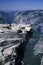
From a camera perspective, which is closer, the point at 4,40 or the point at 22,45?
the point at 4,40

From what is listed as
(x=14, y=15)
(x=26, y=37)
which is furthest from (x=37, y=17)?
(x=26, y=37)

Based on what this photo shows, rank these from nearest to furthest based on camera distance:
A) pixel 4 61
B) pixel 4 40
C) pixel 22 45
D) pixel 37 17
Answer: pixel 4 61 < pixel 4 40 < pixel 22 45 < pixel 37 17

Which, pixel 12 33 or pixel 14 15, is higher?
pixel 12 33

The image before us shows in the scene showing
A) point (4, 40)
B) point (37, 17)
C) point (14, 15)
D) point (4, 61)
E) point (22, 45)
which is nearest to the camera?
point (4, 61)

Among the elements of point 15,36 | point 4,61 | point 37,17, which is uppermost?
point 15,36

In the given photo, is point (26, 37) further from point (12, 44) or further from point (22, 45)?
point (12, 44)

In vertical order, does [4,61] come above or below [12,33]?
below

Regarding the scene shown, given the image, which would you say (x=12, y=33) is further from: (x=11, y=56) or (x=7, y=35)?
(x=11, y=56)

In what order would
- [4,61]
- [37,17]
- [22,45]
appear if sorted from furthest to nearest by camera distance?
[37,17], [22,45], [4,61]

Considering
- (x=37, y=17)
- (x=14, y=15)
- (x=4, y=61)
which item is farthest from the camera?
(x=14, y=15)
